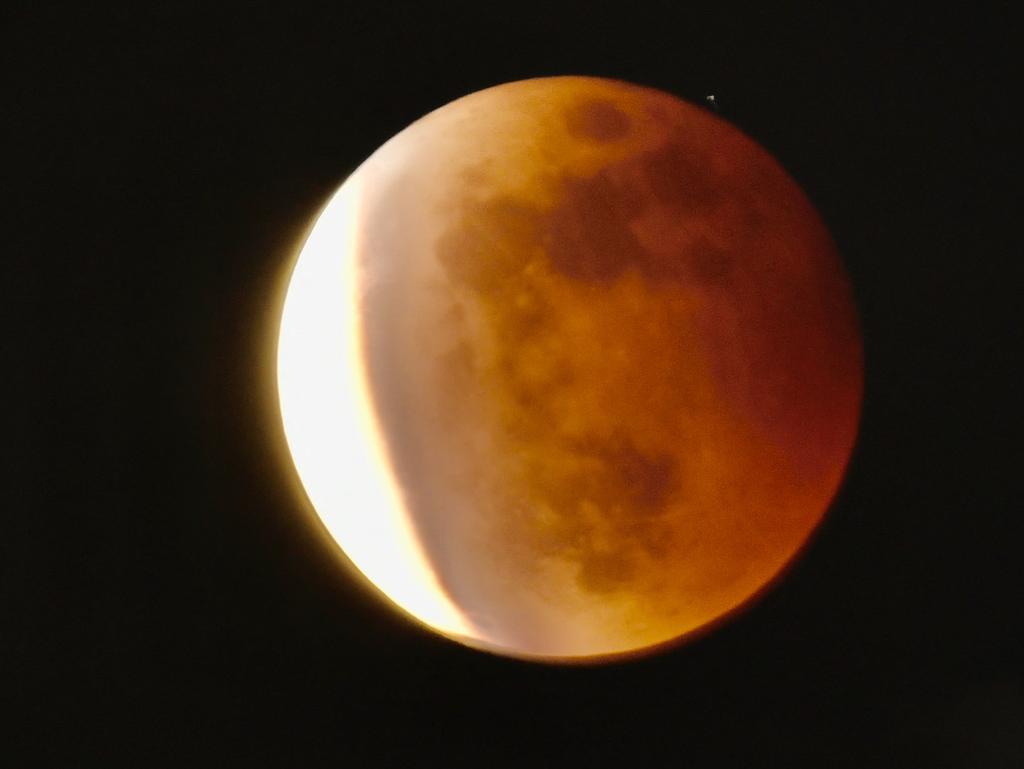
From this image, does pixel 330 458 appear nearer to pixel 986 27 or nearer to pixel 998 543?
pixel 998 543

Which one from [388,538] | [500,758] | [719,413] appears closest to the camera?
[719,413]

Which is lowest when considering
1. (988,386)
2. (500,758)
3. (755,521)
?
(500,758)

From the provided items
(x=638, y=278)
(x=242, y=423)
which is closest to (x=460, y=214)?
(x=638, y=278)

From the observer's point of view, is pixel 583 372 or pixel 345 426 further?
pixel 345 426

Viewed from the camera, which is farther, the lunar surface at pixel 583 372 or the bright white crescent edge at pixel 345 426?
the bright white crescent edge at pixel 345 426

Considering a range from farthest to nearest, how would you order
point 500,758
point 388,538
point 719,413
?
point 500,758 → point 388,538 → point 719,413

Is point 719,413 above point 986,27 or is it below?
below

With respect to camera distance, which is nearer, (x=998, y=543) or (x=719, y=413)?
(x=719, y=413)

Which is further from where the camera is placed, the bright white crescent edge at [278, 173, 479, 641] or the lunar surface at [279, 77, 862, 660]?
the bright white crescent edge at [278, 173, 479, 641]
